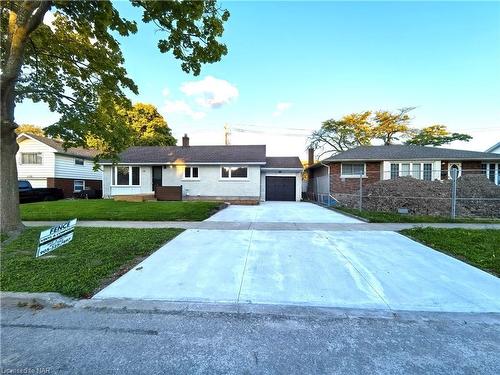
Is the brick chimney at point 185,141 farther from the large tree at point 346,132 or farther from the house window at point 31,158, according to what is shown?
the large tree at point 346,132

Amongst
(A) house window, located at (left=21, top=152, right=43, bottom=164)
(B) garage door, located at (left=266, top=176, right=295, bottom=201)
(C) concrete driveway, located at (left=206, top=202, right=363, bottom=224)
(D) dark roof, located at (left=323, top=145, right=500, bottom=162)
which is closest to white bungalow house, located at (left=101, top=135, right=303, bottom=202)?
(B) garage door, located at (left=266, top=176, right=295, bottom=201)

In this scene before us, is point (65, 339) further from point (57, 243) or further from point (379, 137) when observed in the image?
point (379, 137)

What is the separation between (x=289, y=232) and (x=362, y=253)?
8.34 ft

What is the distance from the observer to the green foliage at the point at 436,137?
1439 inches

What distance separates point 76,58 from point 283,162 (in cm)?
1730

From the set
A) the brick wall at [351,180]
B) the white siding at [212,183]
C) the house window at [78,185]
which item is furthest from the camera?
the house window at [78,185]

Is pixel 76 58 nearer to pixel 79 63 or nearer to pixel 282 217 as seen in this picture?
pixel 79 63

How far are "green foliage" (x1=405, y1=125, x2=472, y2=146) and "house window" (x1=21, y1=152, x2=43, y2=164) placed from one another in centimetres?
4156

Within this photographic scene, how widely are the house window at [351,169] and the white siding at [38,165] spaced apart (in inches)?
894

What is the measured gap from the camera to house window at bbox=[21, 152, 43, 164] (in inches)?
894

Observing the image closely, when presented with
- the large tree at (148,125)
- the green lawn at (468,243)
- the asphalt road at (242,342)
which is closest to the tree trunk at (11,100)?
the asphalt road at (242,342)

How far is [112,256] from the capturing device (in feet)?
19.0

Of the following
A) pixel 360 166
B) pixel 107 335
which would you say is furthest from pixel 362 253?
pixel 360 166

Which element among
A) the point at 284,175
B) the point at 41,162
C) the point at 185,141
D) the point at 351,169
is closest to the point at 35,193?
the point at 41,162
